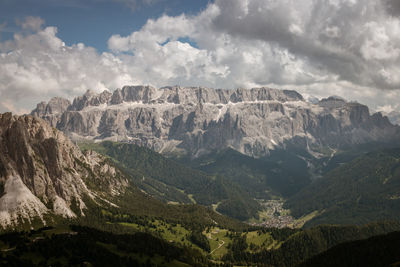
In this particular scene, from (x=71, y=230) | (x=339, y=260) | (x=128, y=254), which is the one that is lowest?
(x=339, y=260)

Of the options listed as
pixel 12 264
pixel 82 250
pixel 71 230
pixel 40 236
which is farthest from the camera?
pixel 71 230

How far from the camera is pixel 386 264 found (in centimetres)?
17450

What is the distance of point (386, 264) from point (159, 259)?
11278 cm

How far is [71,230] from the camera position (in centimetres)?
19325

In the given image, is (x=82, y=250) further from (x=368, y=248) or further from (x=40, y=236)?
(x=368, y=248)

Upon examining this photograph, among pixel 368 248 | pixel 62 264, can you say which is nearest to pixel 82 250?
pixel 62 264

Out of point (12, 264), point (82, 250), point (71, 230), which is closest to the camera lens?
point (12, 264)

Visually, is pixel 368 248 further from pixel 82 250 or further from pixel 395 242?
pixel 82 250

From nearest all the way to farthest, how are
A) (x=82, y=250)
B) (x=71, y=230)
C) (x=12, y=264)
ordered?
(x=12, y=264) → (x=82, y=250) → (x=71, y=230)

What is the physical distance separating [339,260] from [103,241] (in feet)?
417

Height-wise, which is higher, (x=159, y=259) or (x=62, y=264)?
(x=62, y=264)

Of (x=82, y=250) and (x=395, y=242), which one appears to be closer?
(x=82, y=250)

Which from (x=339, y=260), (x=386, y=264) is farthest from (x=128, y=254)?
(x=386, y=264)

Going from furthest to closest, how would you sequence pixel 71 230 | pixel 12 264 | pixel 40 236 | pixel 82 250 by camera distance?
1. pixel 71 230
2. pixel 40 236
3. pixel 82 250
4. pixel 12 264
